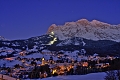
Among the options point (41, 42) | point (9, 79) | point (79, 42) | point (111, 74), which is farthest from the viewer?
point (41, 42)

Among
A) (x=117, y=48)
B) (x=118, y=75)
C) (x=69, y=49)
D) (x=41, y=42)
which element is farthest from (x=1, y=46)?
(x=118, y=75)

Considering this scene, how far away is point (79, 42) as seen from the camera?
609ft

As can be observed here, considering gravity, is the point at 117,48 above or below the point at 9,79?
above

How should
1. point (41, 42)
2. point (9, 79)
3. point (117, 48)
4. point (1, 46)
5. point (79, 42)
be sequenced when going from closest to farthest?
point (9, 79) → point (117, 48) → point (1, 46) → point (79, 42) → point (41, 42)

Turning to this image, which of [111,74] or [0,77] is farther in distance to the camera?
[111,74]

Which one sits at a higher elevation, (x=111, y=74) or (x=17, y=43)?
(x=17, y=43)

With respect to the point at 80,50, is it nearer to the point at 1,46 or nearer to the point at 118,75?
the point at 1,46

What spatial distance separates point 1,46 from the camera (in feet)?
568

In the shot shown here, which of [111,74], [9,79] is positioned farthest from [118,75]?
[9,79]

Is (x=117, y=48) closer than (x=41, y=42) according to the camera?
Yes

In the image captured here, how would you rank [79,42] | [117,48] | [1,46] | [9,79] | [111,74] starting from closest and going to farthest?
[9,79] < [111,74] < [117,48] < [1,46] < [79,42]

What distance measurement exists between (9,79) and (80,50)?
143m

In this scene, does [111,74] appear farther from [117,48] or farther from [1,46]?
[1,46]

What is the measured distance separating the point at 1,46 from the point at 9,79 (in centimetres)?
16970
